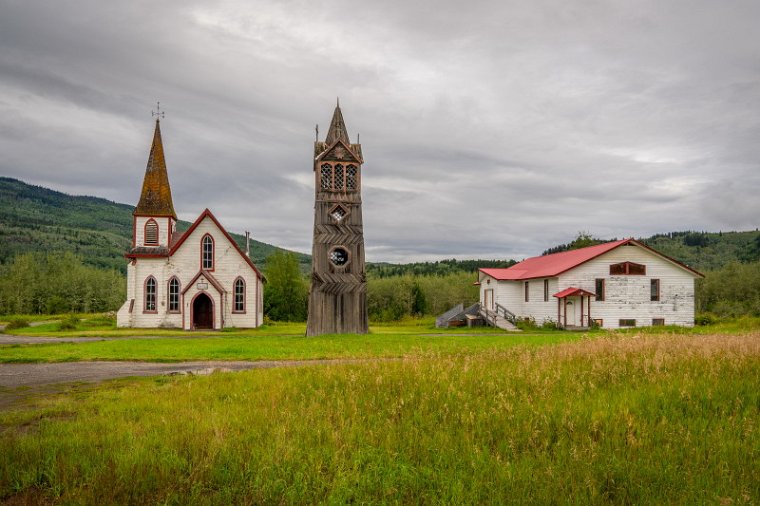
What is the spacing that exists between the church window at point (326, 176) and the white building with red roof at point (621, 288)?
18.8 meters

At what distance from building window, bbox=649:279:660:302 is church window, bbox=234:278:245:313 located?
32.5 meters

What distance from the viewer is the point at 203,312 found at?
41125 millimetres

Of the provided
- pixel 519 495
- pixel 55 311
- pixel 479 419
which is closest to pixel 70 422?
pixel 479 419

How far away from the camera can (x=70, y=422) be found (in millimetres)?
6703

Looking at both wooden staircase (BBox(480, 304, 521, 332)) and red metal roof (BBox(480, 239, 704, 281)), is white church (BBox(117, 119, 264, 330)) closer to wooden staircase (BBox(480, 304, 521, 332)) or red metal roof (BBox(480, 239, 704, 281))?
wooden staircase (BBox(480, 304, 521, 332))

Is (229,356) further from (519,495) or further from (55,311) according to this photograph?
(55,311)

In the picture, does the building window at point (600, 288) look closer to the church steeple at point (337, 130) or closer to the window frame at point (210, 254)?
the church steeple at point (337, 130)

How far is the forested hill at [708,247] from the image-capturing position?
139 metres

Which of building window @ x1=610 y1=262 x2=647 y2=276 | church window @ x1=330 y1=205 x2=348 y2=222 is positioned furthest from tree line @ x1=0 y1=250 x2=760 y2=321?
church window @ x1=330 y1=205 x2=348 y2=222

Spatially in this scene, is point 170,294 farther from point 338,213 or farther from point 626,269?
point 626,269

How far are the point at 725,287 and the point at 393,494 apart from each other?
316 ft

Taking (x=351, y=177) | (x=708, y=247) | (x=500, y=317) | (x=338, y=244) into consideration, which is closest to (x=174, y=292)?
(x=338, y=244)

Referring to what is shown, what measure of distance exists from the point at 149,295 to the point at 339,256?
18.1 metres

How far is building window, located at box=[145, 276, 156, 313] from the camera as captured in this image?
40469mm
